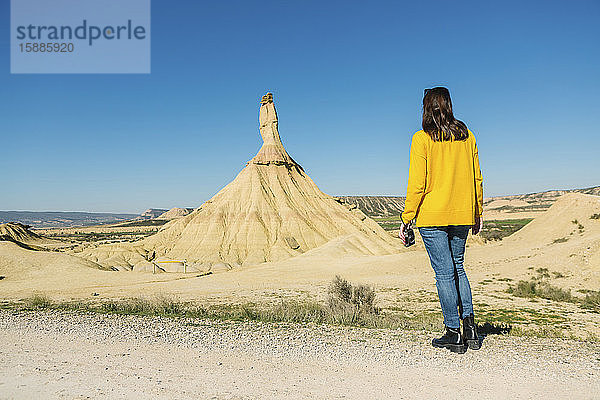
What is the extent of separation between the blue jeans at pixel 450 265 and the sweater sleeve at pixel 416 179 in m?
0.27

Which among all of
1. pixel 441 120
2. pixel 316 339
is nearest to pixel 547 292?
pixel 316 339

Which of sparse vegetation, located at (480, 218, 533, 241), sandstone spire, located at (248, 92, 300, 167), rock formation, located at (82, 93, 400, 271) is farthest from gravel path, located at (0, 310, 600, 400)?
sandstone spire, located at (248, 92, 300, 167)

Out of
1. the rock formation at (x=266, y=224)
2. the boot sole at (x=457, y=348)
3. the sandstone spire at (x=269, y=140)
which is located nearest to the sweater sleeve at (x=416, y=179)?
the boot sole at (x=457, y=348)

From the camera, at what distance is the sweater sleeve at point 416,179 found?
14.6 feet

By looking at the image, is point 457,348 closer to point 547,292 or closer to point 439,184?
point 439,184

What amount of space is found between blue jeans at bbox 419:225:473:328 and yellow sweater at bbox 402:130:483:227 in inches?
5.9

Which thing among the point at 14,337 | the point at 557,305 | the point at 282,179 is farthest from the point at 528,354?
the point at 282,179

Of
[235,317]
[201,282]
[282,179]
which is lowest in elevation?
[201,282]

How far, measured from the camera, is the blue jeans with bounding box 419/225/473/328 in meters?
4.54

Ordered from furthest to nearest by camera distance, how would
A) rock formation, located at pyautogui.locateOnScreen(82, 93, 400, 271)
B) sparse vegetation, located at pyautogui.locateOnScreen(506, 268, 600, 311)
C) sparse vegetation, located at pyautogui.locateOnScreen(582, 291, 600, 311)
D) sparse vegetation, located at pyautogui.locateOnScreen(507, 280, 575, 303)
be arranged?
1. rock formation, located at pyautogui.locateOnScreen(82, 93, 400, 271)
2. sparse vegetation, located at pyautogui.locateOnScreen(507, 280, 575, 303)
3. sparse vegetation, located at pyautogui.locateOnScreen(506, 268, 600, 311)
4. sparse vegetation, located at pyautogui.locateOnScreen(582, 291, 600, 311)

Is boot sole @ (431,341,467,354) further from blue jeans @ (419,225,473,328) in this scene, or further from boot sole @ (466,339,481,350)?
blue jeans @ (419,225,473,328)

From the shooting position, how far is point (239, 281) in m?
23.4

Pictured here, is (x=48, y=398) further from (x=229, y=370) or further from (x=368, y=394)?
(x=368, y=394)

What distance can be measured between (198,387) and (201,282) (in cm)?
2026
